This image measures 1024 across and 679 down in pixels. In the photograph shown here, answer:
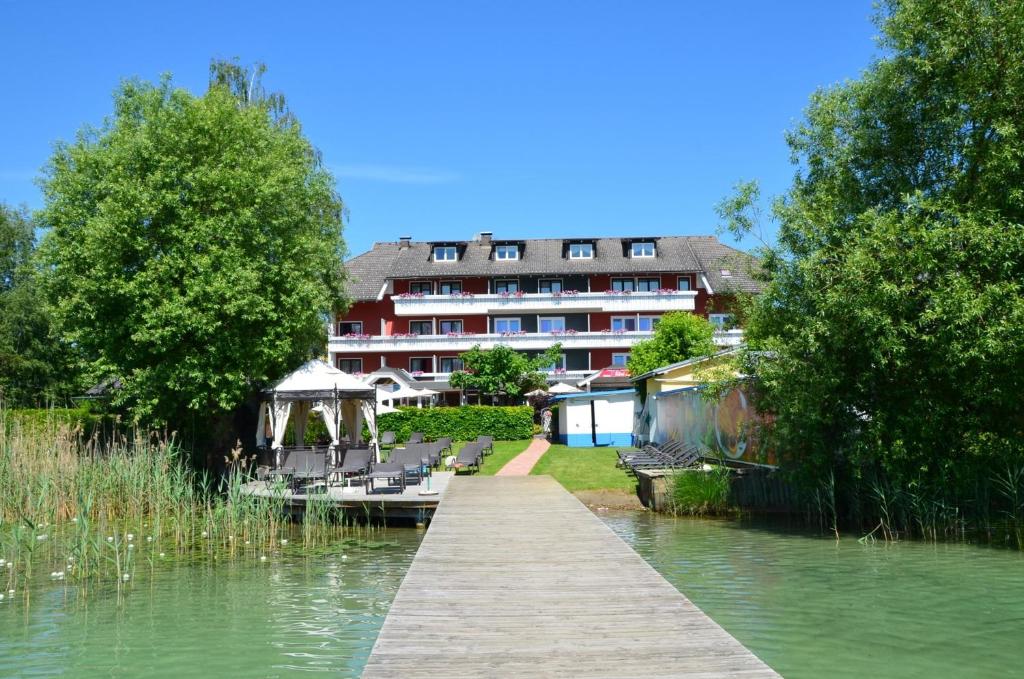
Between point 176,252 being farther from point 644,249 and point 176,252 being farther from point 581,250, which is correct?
point 644,249

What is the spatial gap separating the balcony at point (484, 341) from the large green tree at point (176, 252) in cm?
2670

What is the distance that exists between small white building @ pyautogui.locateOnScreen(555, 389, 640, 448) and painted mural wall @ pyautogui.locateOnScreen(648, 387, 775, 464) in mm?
7398

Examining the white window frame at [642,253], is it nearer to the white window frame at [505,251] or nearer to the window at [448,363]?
the white window frame at [505,251]

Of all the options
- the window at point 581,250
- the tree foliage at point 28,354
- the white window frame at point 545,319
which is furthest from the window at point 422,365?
the tree foliage at point 28,354

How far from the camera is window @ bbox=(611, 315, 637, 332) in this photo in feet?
175

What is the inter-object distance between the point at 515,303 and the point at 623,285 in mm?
6811

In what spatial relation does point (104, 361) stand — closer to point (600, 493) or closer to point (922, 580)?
point (600, 493)

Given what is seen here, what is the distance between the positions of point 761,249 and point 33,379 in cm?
4159

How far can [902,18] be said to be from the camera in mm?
15297

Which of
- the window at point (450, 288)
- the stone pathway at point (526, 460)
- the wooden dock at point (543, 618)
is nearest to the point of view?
the wooden dock at point (543, 618)

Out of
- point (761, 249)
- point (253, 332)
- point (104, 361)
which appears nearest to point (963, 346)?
point (761, 249)

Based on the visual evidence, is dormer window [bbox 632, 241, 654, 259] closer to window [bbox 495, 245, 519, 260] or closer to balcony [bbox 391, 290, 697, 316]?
balcony [bbox 391, 290, 697, 316]

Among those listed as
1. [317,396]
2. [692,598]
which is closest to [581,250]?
[317,396]

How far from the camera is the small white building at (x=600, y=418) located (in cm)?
3731
